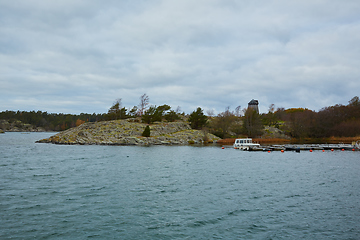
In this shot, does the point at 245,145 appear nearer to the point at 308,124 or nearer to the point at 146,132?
the point at 146,132

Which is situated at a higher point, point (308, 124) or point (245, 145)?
point (308, 124)

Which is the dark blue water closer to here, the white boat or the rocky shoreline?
the white boat

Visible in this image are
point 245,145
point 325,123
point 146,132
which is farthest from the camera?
point 325,123

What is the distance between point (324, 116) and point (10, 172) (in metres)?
111

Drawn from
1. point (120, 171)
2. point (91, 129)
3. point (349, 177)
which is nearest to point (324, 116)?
point (349, 177)

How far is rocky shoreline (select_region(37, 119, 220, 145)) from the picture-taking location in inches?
3194

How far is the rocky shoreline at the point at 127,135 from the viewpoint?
266 feet

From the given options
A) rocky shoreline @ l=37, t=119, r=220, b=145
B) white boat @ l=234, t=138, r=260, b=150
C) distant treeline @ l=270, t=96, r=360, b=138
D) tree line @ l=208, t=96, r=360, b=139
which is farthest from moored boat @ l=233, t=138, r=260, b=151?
distant treeline @ l=270, t=96, r=360, b=138

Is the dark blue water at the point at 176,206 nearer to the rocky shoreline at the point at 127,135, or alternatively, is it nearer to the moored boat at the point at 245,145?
the moored boat at the point at 245,145

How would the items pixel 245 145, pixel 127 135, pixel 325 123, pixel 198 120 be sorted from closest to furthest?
pixel 245 145 < pixel 127 135 < pixel 325 123 < pixel 198 120

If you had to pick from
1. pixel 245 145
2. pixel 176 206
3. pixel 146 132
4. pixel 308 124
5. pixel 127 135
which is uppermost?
pixel 308 124

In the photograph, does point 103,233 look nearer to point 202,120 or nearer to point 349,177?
point 349,177

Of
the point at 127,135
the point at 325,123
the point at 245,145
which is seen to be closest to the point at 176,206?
the point at 245,145

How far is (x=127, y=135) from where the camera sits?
3356 inches
